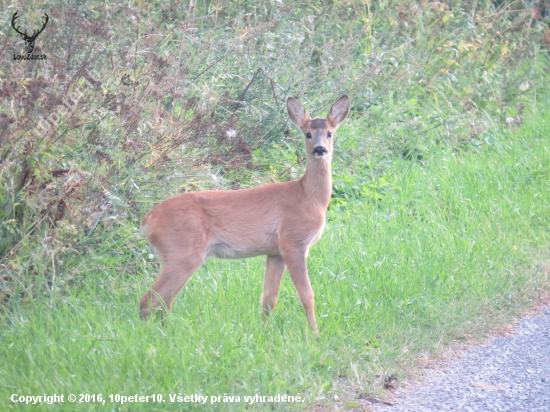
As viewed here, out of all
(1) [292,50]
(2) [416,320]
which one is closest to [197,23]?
(1) [292,50]

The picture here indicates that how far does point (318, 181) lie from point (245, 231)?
725 millimetres

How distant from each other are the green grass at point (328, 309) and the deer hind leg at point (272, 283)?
0.08m

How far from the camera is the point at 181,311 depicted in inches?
205

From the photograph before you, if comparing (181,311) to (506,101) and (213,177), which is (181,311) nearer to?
(213,177)

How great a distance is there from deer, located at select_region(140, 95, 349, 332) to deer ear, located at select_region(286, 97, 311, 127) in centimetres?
33

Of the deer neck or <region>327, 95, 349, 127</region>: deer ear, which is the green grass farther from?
<region>327, 95, 349, 127</region>: deer ear

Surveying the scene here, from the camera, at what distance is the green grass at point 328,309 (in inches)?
164

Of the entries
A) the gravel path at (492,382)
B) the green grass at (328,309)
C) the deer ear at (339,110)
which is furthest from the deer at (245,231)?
the gravel path at (492,382)

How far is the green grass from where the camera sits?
4.17 m

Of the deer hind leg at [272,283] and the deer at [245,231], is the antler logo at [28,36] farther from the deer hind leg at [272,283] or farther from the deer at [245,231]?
the deer hind leg at [272,283]

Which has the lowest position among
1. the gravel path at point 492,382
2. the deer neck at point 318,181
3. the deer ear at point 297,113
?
the gravel path at point 492,382

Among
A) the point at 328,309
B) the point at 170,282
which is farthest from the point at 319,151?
the point at 170,282

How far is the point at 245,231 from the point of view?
5359mm

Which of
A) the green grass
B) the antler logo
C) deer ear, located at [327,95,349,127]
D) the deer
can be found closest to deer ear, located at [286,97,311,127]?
deer ear, located at [327,95,349,127]
